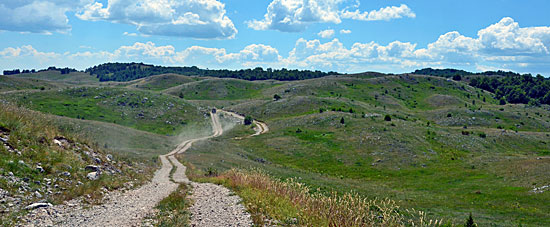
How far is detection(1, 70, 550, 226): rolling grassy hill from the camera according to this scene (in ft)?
120

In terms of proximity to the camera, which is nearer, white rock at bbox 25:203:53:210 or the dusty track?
white rock at bbox 25:203:53:210

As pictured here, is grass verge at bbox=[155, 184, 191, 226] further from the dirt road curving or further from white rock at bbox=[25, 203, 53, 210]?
white rock at bbox=[25, 203, 53, 210]

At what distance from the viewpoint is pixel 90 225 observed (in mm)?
12953

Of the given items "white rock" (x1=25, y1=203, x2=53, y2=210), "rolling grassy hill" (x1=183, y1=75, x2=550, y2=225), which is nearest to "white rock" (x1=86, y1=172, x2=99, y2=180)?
"white rock" (x1=25, y1=203, x2=53, y2=210)

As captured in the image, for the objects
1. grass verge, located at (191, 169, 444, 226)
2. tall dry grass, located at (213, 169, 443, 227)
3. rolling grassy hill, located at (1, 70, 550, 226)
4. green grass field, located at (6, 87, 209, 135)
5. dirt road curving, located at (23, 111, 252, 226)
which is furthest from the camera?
green grass field, located at (6, 87, 209, 135)

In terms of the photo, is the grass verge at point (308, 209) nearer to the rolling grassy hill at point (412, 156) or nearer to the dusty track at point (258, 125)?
the rolling grassy hill at point (412, 156)

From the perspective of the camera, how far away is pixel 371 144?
250ft

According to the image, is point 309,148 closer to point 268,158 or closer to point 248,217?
point 268,158

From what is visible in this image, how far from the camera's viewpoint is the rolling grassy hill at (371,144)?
3672 cm

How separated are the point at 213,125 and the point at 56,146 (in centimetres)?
9428

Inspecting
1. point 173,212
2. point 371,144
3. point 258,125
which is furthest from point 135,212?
point 258,125

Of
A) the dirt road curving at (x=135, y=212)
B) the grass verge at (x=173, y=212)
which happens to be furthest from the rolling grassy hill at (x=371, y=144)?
the grass verge at (x=173, y=212)

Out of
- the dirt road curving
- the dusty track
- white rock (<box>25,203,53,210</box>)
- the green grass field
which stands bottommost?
the dusty track

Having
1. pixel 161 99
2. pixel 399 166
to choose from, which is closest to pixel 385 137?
pixel 399 166
